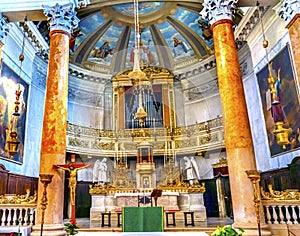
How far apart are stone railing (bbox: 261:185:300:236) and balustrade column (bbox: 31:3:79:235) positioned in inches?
175

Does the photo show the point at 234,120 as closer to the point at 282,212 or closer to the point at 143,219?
the point at 282,212

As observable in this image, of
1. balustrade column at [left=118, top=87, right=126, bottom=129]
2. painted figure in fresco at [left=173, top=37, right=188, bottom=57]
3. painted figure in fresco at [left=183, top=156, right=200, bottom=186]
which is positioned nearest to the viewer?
painted figure in fresco at [left=183, top=156, right=200, bottom=186]

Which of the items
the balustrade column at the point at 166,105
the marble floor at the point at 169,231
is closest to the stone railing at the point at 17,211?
the marble floor at the point at 169,231

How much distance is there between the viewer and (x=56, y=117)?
6617mm

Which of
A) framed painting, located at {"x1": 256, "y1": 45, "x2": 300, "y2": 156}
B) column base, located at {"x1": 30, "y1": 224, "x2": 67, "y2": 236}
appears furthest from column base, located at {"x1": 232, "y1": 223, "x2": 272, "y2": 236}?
column base, located at {"x1": 30, "y1": 224, "x2": 67, "y2": 236}

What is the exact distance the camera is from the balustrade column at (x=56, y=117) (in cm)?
607

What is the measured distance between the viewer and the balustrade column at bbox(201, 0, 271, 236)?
5820mm

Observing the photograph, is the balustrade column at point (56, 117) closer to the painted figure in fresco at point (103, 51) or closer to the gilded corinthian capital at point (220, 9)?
the gilded corinthian capital at point (220, 9)

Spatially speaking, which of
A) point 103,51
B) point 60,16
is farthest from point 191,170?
point 60,16

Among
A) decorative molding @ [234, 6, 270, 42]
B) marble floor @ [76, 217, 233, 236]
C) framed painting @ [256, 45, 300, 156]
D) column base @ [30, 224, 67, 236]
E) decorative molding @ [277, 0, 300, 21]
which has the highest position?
decorative molding @ [234, 6, 270, 42]

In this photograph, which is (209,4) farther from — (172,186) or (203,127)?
(203,127)

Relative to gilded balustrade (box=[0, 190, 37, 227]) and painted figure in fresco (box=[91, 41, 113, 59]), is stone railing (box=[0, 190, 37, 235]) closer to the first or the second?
gilded balustrade (box=[0, 190, 37, 227])

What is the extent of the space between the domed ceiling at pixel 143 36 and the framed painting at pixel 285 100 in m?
5.10

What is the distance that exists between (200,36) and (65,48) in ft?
30.1
